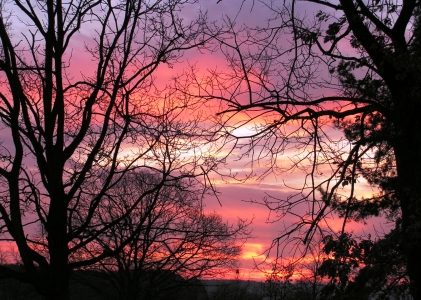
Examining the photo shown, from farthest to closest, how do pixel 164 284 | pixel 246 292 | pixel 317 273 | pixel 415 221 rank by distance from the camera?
pixel 246 292
pixel 164 284
pixel 317 273
pixel 415 221

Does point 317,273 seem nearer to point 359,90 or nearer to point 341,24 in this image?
point 359,90

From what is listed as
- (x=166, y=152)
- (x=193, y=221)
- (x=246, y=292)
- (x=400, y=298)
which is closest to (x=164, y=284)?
(x=193, y=221)

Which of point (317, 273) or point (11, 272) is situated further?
point (11, 272)

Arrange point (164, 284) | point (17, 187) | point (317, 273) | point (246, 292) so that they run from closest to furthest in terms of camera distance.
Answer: point (317, 273)
point (17, 187)
point (164, 284)
point (246, 292)

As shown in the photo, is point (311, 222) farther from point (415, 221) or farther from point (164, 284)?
point (164, 284)

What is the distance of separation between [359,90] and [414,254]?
2796mm

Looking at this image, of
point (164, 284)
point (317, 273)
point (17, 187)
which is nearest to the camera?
point (317, 273)

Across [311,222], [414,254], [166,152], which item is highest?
[166,152]

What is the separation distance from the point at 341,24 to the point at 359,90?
1.16 m

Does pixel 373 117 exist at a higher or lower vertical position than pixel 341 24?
lower

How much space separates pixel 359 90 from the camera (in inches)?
382

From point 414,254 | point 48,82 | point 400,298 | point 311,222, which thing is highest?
point 48,82

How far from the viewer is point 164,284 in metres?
23.5

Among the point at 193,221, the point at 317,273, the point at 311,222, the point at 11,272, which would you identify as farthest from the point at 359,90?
the point at 193,221
